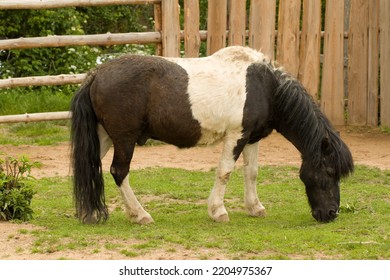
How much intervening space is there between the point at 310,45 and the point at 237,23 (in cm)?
118

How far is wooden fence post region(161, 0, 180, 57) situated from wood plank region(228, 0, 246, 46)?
81 centimetres

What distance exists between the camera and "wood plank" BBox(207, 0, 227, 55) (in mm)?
13969

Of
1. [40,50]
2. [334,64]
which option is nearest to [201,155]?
[334,64]

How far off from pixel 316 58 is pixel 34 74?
4.81 metres

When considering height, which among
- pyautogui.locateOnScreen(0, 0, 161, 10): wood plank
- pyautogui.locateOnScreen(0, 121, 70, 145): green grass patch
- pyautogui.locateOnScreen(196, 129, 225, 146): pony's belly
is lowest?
pyautogui.locateOnScreen(0, 121, 70, 145): green grass patch

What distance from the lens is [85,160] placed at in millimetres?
8617

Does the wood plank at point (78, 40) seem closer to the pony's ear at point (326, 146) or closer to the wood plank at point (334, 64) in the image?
the wood plank at point (334, 64)

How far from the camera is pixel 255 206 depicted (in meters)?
9.26

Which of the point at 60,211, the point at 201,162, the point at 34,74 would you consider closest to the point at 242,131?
the point at 60,211

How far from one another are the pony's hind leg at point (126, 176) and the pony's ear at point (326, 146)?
1.70 meters

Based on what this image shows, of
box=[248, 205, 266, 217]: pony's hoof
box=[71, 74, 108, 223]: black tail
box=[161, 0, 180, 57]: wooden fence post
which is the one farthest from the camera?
box=[161, 0, 180, 57]: wooden fence post

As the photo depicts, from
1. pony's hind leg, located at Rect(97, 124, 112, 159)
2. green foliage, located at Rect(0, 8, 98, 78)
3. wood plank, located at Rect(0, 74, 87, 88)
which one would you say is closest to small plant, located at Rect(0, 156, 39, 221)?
pony's hind leg, located at Rect(97, 124, 112, 159)

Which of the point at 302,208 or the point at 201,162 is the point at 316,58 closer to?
the point at 201,162

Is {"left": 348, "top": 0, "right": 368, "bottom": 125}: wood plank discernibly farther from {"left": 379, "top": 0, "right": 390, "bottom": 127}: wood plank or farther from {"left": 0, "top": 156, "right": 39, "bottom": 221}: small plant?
{"left": 0, "top": 156, "right": 39, "bottom": 221}: small plant
